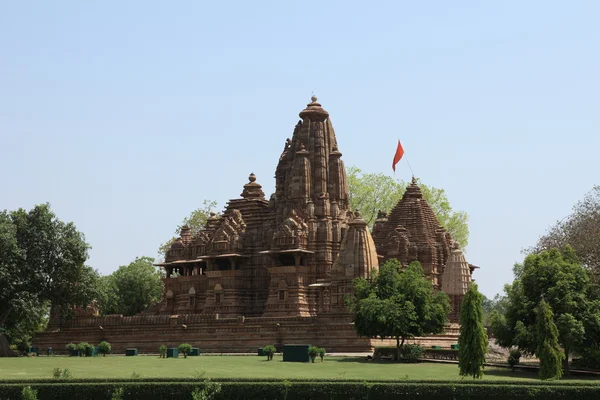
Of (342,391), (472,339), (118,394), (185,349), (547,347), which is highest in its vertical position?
(472,339)

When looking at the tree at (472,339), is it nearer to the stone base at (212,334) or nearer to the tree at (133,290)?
the stone base at (212,334)

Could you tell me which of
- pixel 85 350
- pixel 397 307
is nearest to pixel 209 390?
pixel 397 307

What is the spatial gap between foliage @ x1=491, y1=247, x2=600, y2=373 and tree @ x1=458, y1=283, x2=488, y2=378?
19.3 feet

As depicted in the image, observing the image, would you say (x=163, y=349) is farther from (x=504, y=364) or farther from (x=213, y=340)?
(x=504, y=364)

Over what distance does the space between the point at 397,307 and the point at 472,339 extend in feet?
42.2

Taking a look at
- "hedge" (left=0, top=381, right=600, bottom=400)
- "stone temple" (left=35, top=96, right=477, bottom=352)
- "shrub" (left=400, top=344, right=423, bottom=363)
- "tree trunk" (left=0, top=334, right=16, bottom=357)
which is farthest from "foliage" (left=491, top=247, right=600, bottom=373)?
"tree trunk" (left=0, top=334, right=16, bottom=357)

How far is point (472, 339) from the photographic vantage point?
→ 3791 cm

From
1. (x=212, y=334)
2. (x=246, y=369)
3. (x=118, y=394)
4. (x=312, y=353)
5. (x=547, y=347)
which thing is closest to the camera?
(x=118, y=394)

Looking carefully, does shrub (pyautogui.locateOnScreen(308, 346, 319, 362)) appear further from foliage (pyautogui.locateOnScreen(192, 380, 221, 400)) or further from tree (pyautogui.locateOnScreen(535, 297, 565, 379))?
foliage (pyautogui.locateOnScreen(192, 380, 221, 400))

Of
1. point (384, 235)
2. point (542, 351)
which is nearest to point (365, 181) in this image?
point (384, 235)

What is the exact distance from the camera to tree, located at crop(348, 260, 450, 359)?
50.2 m

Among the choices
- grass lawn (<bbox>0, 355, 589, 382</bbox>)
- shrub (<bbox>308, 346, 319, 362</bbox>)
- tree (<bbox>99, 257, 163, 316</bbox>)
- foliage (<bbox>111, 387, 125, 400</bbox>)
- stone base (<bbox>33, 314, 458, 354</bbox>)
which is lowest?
foliage (<bbox>111, 387, 125, 400</bbox>)

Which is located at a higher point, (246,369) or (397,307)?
(397,307)

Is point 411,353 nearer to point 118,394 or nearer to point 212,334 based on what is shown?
point 212,334
